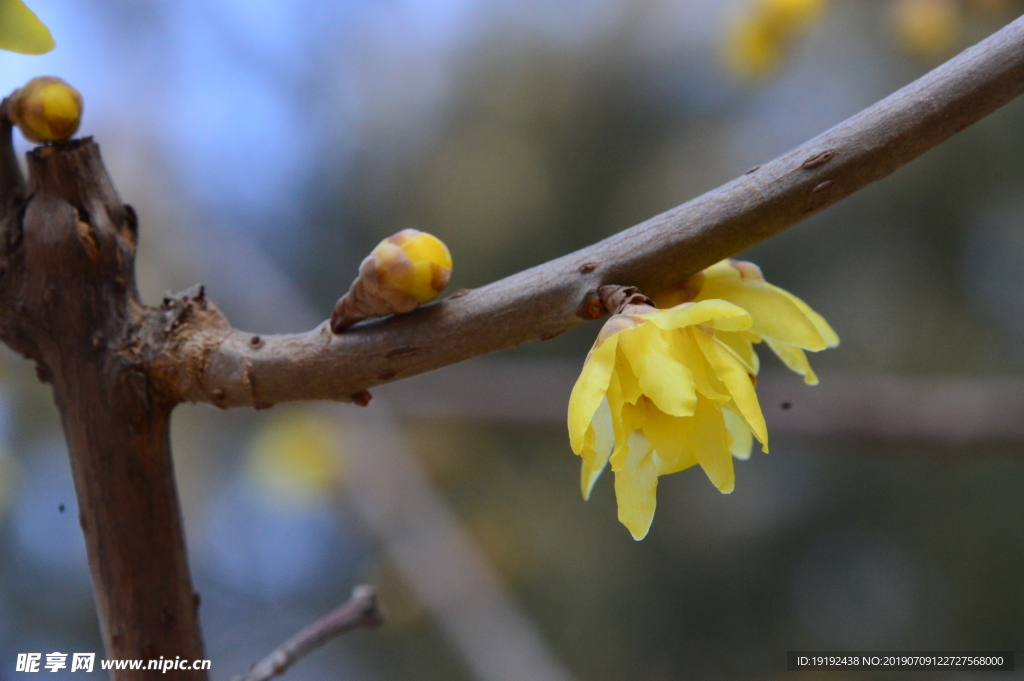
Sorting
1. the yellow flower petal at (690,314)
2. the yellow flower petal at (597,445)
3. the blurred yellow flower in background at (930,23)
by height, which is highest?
the blurred yellow flower in background at (930,23)

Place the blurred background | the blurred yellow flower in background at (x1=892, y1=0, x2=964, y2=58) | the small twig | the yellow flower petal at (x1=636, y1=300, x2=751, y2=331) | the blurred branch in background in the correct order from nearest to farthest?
the yellow flower petal at (x1=636, y1=300, x2=751, y2=331) → the small twig → the blurred branch in background → the blurred yellow flower in background at (x1=892, y1=0, x2=964, y2=58) → the blurred background

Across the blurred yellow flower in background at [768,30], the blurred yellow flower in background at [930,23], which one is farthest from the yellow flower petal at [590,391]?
the blurred yellow flower in background at [930,23]

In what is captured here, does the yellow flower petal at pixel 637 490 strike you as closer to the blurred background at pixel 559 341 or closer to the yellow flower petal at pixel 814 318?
the yellow flower petal at pixel 814 318

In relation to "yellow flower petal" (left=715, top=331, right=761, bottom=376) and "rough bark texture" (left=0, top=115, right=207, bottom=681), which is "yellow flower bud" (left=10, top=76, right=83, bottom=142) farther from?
"yellow flower petal" (left=715, top=331, right=761, bottom=376)

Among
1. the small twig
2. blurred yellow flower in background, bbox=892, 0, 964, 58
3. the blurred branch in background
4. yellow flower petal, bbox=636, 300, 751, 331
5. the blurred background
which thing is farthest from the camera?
the blurred background

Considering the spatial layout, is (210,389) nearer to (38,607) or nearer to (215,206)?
(38,607)

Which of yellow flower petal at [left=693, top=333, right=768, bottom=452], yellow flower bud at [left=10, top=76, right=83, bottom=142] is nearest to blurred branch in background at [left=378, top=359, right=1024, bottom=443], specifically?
yellow flower petal at [left=693, top=333, right=768, bottom=452]
